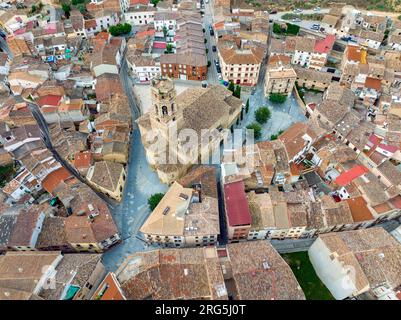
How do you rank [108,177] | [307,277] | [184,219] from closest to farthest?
[184,219] < [307,277] < [108,177]

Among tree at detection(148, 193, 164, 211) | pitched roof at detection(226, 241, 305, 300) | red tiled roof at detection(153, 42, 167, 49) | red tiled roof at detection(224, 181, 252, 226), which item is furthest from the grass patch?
red tiled roof at detection(153, 42, 167, 49)

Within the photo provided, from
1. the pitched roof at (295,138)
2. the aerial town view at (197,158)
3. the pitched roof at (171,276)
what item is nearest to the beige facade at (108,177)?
the aerial town view at (197,158)

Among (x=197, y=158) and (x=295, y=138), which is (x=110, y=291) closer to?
(x=197, y=158)

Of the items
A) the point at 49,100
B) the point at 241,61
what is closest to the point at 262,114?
the point at 241,61

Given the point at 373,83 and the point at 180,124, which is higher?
the point at 180,124

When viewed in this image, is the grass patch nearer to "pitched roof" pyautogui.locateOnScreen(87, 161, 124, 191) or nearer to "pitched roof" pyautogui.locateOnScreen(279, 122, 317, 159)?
"pitched roof" pyautogui.locateOnScreen(279, 122, 317, 159)

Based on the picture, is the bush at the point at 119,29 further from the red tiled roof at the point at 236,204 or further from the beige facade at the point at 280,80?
the red tiled roof at the point at 236,204
